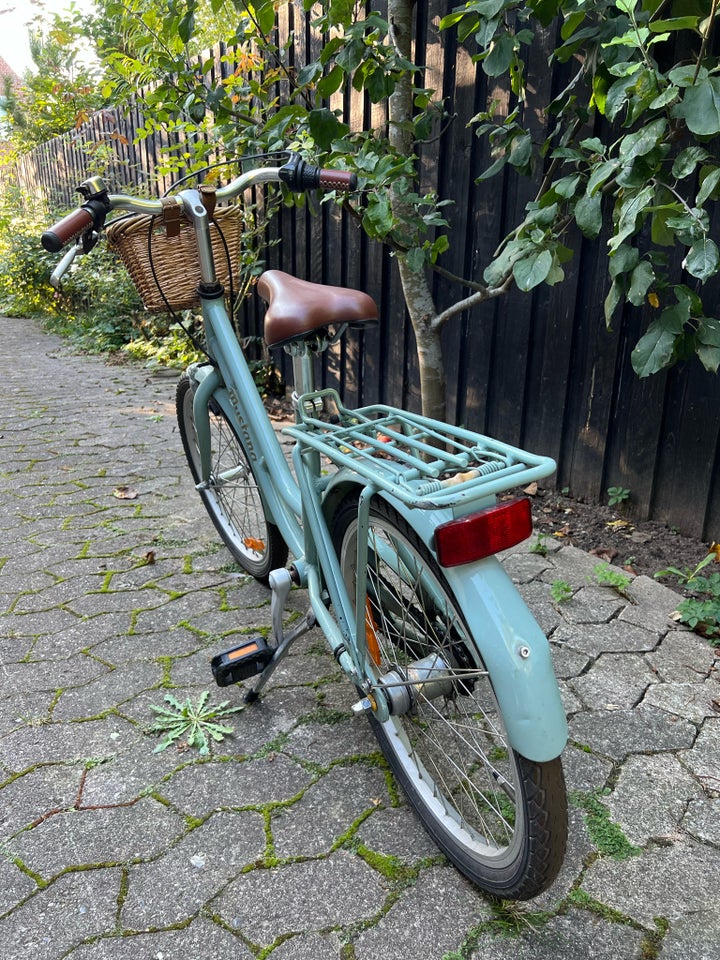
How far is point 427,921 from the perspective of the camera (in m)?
1.46

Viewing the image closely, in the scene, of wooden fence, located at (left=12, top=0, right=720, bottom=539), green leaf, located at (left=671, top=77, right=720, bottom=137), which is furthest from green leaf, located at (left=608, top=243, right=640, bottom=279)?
wooden fence, located at (left=12, top=0, right=720, bottom=539)

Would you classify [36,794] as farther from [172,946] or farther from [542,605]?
[542,605]

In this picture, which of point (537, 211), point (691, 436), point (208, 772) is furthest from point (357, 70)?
point (208, 772)

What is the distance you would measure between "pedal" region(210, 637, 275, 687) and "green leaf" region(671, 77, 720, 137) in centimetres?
180

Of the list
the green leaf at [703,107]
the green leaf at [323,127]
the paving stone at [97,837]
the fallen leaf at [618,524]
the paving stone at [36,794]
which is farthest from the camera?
the fallen leaf at [618,524]

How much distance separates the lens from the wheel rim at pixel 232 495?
280cm

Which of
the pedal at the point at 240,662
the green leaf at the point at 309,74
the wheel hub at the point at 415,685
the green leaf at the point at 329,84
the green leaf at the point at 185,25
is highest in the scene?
the green leaf at the point at 185,25

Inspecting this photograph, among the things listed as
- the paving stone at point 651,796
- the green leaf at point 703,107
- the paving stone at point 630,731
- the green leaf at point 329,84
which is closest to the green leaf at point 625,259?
the green leaf at point 703,107

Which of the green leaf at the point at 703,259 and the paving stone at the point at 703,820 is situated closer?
the paving stone at the point at 703,820

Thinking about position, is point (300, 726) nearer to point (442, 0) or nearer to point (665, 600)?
point (665, 600)

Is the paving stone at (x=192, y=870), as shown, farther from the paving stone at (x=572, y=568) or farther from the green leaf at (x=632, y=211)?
the green leaf at (x=632, y=211)

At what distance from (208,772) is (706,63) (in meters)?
2.50

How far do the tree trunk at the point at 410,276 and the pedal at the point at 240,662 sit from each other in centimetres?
167

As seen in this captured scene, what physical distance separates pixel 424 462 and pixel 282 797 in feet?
3.02
